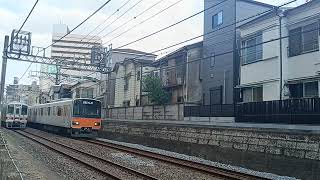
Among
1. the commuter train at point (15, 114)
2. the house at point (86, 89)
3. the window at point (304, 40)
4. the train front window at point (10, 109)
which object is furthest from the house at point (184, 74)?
the house at point (86, 89)

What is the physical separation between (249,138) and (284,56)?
8024 mm

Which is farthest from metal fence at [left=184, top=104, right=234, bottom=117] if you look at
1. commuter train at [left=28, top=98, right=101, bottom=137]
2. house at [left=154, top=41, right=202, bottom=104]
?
commuter train at [left=28, top=98, right=101, bottom=137]

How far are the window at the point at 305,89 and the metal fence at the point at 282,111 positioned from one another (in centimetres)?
280

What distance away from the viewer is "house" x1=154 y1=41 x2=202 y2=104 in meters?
32.1

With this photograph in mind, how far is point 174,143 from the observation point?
2053 centimetres

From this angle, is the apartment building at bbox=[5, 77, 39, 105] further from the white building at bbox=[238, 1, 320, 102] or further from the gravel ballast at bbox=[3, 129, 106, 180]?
the gravel ballast at bbox=[3, 129, 106, 180]

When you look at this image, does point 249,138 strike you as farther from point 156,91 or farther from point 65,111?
point 156,91

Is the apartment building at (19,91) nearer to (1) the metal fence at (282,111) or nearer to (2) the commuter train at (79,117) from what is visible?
(2) the commuter train at (79,117)

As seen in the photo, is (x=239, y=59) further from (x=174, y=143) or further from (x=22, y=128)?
(x=22, y=128)

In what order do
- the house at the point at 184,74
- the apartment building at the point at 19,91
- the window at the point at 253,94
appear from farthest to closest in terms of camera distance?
the apartment building at the point at 19,91
the house at the point at 184,74
the window at the point at 253,94

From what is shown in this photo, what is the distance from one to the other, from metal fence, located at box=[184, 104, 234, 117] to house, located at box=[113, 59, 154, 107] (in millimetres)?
15233

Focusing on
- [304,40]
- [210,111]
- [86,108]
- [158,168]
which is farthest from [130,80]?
[158,168]

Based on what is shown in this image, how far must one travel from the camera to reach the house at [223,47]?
27.1m

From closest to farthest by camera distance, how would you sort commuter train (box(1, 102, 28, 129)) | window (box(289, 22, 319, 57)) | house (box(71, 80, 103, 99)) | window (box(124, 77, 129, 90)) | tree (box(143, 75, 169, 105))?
window (box(289, 22, 319, 57)) < tree (box(143, 75, 169, 105)) < commuter train (box(1, 102, 28, 129)) < window (box(124, 77, 129, 90)) < house (box(71, 80, 103, 99))
